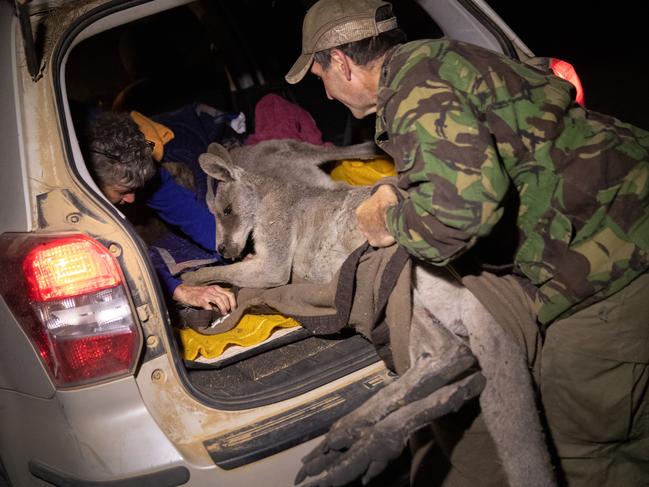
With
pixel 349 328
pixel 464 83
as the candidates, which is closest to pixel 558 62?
pixel 464 83

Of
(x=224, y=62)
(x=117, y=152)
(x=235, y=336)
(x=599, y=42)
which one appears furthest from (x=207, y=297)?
(x=599, y=42)

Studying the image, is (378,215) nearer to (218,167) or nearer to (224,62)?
(218,167)

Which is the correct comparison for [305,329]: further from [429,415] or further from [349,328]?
[429,415]

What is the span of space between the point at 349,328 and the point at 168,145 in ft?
8.14

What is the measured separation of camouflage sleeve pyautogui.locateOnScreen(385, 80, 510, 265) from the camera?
1865 millimetres

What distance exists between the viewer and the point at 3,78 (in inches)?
87.3

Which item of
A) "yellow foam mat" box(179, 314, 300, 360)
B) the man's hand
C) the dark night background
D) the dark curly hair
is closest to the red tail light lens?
"yellow foam mat" box(179, 314, 300, 360)

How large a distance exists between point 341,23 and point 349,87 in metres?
0.28

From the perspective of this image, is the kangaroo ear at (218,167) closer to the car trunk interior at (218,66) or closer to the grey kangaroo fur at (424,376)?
the grey kangaroo fur at (424,376)

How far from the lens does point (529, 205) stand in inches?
86.0

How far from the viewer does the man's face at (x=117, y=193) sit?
3.48 metres

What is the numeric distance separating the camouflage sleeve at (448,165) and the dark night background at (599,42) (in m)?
6.36

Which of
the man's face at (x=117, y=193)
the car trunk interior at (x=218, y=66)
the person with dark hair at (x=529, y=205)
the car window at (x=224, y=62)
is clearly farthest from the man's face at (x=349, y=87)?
the car window at (x=224, y=62)

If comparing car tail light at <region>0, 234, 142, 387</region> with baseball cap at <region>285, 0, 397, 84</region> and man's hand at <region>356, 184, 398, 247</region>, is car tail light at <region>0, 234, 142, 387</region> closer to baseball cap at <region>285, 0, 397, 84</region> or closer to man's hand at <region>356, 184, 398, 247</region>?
man's hand at <region>356, 184, 398, 247</region>
